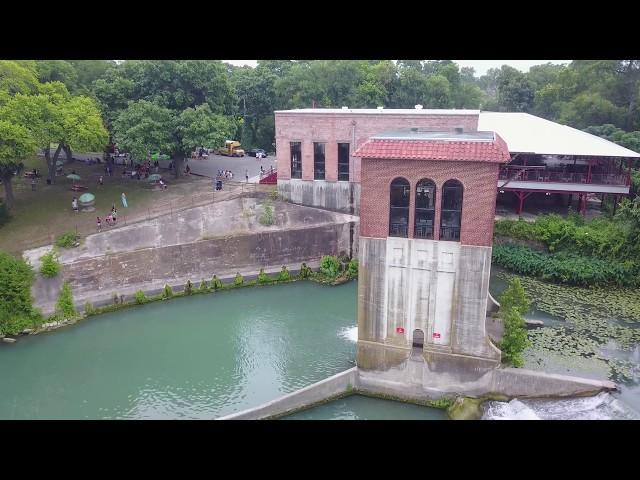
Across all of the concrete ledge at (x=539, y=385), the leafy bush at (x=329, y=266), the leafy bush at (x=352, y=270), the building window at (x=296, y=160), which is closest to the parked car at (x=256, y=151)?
the building window at (x=296, y=160)

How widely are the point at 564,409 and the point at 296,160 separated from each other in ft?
69.6

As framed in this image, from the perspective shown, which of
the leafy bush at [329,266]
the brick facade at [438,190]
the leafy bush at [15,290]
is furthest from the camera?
the leafy bush at [329,266]

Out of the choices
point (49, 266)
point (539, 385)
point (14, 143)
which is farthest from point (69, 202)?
point (539, 385)

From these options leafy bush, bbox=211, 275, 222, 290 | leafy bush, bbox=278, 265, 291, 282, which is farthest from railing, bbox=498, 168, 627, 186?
leafy bush, bbox=211, 275, 222, 290

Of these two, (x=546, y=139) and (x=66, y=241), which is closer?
(x=66, y=241)

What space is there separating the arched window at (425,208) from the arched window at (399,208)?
0.33 m

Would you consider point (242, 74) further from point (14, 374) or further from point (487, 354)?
point (487, 354)

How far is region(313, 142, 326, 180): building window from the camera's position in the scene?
106ft

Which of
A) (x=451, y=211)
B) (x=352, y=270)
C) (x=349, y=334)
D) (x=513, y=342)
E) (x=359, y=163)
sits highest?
(x=451, y=211)

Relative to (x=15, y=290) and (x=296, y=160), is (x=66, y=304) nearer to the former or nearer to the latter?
(x=15, y=290)

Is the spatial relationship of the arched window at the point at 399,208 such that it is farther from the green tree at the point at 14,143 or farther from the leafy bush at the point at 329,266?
the green tree at the point at 14,143

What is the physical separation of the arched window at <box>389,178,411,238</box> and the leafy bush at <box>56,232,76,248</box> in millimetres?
17748

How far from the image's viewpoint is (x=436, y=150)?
55.0ft

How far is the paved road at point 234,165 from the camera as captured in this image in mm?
41300
